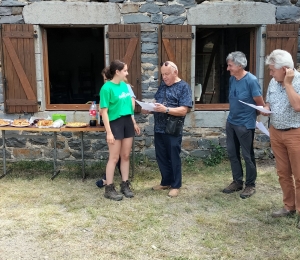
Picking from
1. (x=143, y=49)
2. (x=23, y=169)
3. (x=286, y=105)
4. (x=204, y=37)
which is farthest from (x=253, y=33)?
(x=23, y=169)

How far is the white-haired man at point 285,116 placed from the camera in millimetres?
3123

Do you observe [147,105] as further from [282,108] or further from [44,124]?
[44,124]

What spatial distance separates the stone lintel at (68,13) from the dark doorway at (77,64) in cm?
550

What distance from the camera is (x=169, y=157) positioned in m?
4.39

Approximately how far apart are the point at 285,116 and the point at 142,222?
1696mm

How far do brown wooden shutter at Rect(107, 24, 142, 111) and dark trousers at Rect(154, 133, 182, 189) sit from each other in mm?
1536

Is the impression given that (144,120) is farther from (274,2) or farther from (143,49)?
(274,2)

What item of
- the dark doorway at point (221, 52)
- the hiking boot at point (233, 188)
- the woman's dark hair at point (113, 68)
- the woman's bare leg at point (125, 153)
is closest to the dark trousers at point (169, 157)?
the woman's bare leg at point (125, 153)

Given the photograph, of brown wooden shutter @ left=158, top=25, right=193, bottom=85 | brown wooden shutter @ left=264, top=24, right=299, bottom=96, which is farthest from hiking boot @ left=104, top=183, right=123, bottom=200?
brown wooden shutter @ left=264, top=24, right=299, bottom=96

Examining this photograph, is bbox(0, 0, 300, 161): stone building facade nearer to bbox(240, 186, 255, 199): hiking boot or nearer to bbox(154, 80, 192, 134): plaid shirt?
bbox(154, 80, 192, 134): plaid shirt

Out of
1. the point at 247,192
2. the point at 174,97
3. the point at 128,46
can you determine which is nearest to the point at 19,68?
the point at 128,46

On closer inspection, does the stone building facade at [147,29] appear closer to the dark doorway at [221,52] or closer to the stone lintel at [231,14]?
the stone lintel at [231,14]

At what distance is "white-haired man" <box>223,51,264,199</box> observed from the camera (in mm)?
3928

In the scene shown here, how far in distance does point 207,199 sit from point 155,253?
1.48 metres
